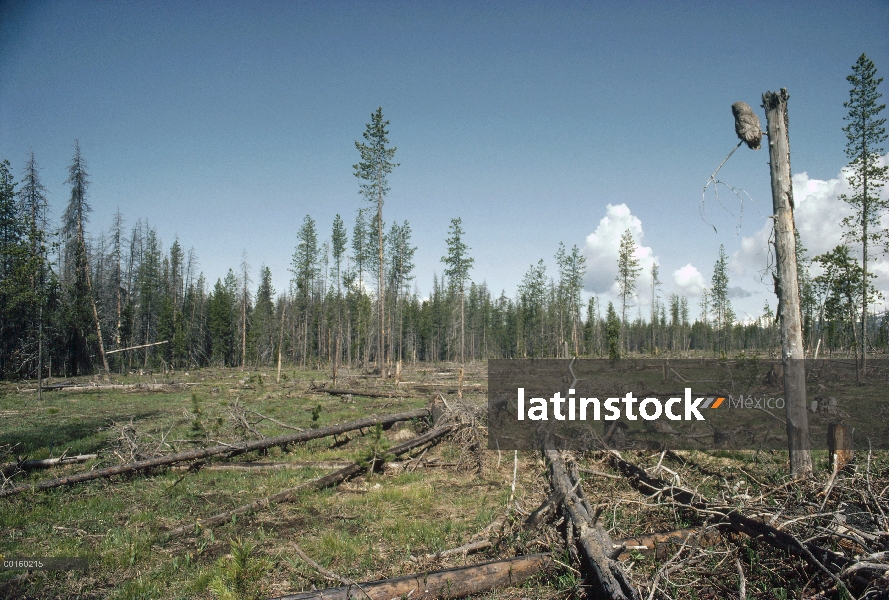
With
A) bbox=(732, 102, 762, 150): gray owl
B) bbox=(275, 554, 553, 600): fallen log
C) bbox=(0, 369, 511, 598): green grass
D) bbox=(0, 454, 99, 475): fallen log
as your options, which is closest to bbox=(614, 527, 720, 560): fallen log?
bbox=(275, 554, 553, 600): fallen log

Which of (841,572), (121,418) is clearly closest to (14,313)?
(121,418)

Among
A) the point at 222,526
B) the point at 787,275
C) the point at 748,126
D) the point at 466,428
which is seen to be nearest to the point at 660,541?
the point at 787,275

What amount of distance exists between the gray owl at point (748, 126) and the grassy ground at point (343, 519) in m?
4.99

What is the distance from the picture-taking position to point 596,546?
435 cm

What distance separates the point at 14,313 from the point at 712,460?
152 feet

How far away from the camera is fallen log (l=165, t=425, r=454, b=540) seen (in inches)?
243

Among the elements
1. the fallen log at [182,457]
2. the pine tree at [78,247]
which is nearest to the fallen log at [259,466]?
the fallen log at [182,457]

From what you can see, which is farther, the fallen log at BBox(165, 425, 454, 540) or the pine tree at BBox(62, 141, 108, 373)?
the pine tree at BBox(62, 141, 108, 373)

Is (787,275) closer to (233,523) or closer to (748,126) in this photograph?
(748,126)

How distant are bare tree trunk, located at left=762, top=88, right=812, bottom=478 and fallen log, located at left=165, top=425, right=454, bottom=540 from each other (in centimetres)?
679

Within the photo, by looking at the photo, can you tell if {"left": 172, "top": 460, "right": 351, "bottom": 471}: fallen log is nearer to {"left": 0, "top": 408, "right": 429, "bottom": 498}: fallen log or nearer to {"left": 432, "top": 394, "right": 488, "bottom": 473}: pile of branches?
{"left": 0, "top": 408, "right": 429, "bottom": 498}: fallen log

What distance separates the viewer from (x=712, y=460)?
9086 mm

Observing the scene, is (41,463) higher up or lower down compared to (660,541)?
lower down

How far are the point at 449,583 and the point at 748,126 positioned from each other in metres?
7.91
